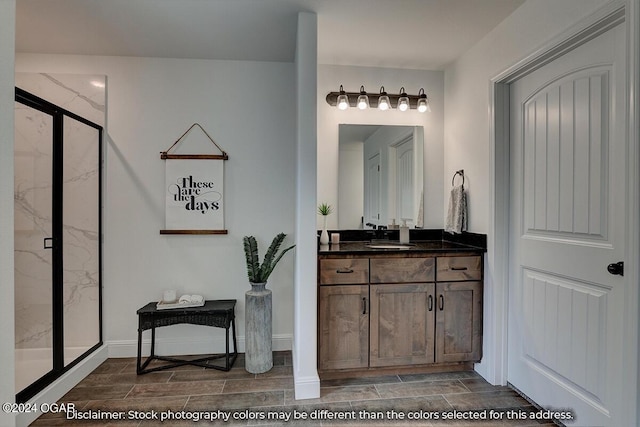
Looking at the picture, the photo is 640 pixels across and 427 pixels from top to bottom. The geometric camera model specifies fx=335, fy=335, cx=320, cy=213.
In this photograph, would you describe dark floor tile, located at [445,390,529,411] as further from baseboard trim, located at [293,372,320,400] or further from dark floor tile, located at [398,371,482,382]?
baseboard trim, located at [293,372,320,400]

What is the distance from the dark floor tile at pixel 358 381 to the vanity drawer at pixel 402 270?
70cm

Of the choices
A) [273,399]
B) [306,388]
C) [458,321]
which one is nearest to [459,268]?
[458,321]

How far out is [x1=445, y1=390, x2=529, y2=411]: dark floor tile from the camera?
205 cm

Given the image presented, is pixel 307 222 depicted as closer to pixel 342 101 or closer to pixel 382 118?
pixel 342 101

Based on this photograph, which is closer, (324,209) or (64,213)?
(64,213)

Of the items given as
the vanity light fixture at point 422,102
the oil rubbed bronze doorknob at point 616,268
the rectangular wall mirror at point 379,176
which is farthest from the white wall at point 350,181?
the oil rubbed bronze doorknob at point 616,268

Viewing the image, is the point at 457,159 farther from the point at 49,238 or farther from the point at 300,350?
the point at 49,238

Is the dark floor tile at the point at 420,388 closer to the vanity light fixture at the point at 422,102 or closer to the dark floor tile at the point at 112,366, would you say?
the dark floor tile at the point at 112,366

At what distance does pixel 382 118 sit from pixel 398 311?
1.63m

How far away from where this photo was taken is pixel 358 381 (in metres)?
2.35

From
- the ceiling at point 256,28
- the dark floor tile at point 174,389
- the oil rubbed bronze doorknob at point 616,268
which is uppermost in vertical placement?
the ceiling at point 256,28

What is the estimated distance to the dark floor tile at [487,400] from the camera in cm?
205

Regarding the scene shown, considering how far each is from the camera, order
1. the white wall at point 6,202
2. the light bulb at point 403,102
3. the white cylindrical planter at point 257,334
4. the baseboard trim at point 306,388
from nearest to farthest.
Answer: the white wall at point 6,202 → the baseboard trim at point 306,388 → the white cylindrical planter at point 257,334 → the light bulb at point 403,102

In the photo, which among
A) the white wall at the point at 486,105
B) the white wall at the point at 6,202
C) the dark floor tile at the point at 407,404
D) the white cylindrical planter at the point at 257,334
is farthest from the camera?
the white cylindrical planter at the point at 257,334
